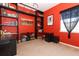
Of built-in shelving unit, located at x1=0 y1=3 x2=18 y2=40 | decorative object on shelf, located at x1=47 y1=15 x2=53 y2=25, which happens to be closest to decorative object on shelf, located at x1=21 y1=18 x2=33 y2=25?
built-in shelving unit, located at x1=0 y1=3 x2=18 y2=40

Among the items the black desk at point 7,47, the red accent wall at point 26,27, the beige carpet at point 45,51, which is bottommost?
the beige carpet at point 45,51

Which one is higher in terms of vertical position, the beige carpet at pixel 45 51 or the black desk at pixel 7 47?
the black desk at pixel 7 47

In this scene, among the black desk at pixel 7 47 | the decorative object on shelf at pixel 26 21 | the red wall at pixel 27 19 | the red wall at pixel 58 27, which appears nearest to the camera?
the black desk at pixel 7 47

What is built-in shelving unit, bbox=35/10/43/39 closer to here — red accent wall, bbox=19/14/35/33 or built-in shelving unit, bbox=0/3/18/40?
red accent wall, bbox=19/14/35/33

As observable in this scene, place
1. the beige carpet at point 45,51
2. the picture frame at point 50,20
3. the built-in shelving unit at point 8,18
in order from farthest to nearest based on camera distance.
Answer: the picture frame at point 50,20 → the built-in shelving unit at point 8,18 → the beige carpet at point 45,51

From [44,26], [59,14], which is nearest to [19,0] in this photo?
[59,14]

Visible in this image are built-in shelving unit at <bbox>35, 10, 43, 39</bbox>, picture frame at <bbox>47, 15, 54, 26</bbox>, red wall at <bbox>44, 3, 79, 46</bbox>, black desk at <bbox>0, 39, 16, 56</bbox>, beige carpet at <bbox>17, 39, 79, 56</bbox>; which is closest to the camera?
black desk at <bbox>0, 39, 16, 56</bbox>

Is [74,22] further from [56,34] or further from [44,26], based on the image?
[44,26]

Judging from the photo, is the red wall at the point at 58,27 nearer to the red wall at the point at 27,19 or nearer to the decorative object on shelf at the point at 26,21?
the red wall at the point at 27,19

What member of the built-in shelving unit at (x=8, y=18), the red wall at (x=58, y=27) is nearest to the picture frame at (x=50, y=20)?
the red wall at (x=58, y=27)

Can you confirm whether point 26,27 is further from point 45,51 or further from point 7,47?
point 7,47

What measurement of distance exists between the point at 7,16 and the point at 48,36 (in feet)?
8.47

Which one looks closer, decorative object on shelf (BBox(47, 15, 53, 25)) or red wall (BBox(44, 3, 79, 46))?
red wall (BBox(44, 3, 79, 46))

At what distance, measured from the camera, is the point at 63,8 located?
16.4 ft
